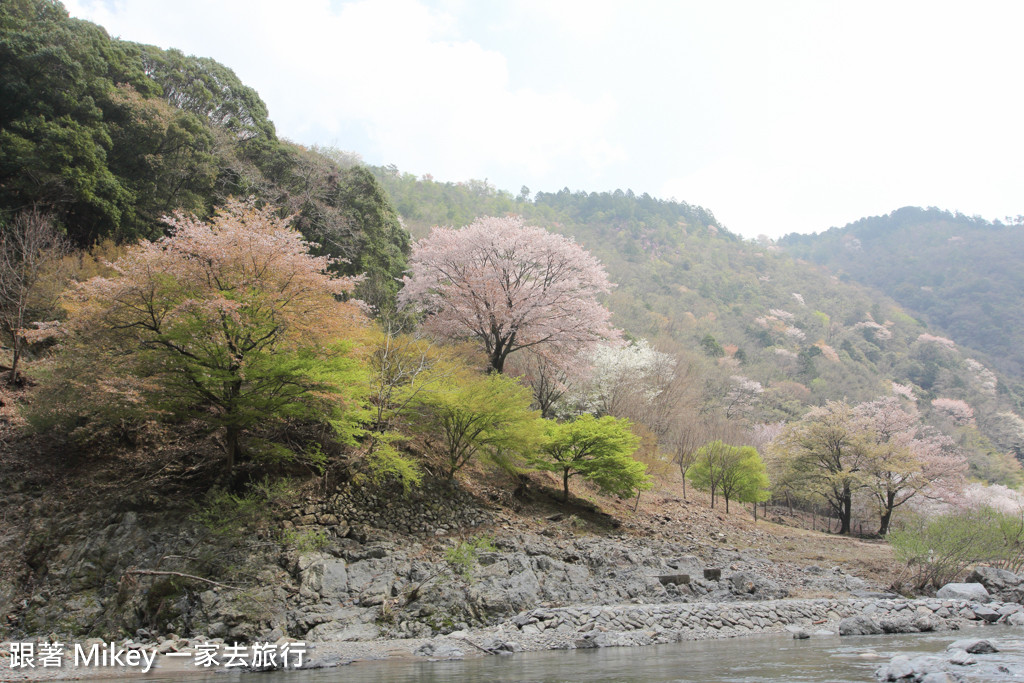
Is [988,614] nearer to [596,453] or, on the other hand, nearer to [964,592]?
[964,592]

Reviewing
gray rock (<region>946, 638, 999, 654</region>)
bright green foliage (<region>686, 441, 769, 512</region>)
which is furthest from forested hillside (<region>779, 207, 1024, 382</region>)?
gray rock (<region>946, 638, 999, 654</region>)

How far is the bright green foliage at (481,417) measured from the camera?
15.0 meters

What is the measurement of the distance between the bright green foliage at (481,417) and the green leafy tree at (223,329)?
357cm

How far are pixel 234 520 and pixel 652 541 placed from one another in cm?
1248

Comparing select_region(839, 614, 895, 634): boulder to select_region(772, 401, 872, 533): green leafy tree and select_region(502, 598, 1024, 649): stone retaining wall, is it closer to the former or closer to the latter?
select_region(502, 598, 1024, 649): stone retaining wall

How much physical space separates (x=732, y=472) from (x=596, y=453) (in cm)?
1244

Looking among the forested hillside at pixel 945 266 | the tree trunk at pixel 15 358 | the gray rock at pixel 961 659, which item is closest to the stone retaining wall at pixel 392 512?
the tree trunk at pixel 15 358

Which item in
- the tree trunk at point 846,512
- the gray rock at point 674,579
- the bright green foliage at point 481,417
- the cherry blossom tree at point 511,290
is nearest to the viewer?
the gray rock at point 674,579

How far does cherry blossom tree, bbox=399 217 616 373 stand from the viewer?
2069 cm

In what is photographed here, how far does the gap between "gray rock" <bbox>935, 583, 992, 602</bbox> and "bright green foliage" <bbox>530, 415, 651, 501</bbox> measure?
348 inches

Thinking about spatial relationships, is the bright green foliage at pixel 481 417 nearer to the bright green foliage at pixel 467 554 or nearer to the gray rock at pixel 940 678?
the bright green foliage at pixel 467 554

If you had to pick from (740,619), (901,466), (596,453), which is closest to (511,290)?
(596,453)

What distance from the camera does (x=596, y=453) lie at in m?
17.3

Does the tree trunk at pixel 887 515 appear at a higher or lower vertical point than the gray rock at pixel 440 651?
lower
